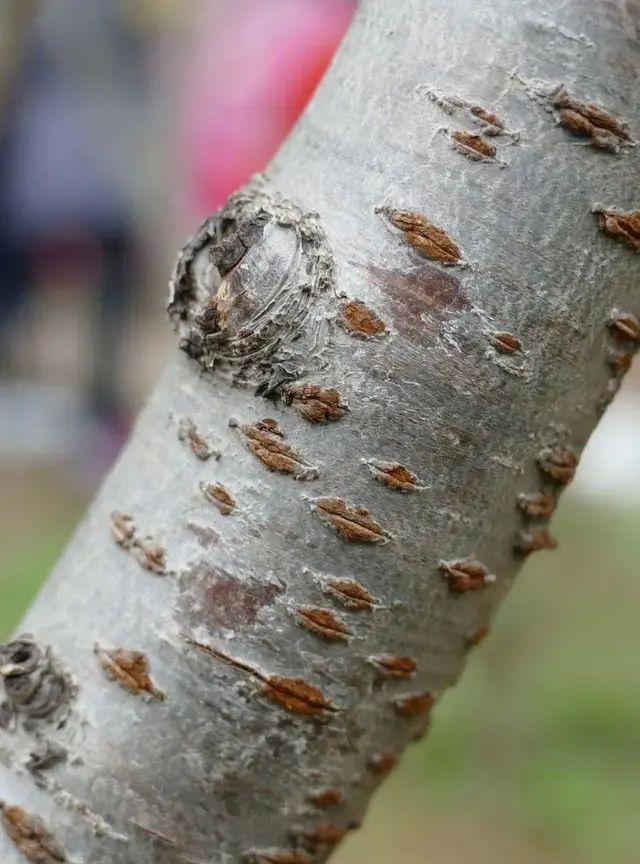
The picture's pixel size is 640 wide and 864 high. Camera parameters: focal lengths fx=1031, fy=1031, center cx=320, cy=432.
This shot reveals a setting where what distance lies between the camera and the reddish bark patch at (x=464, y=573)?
0.38 meters

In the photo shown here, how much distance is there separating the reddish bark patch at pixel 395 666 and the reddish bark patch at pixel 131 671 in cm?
8

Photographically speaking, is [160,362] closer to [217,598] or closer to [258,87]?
[258,87]

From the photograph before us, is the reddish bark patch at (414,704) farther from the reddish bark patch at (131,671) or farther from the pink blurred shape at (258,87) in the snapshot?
the pink blurred shape at (258,87)

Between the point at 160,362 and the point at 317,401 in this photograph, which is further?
the point at 160,362

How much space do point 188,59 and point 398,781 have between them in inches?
85.6

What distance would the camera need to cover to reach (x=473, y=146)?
1.16 ft

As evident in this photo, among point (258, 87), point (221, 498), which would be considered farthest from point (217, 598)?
point (258, 87)

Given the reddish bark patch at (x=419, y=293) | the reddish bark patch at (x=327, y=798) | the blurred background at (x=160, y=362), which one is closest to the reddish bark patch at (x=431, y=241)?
the reddish bark patch at (x=419, y=293)

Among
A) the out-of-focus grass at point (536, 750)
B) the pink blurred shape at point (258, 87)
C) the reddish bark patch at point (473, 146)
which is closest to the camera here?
the reddish bark patch at point (473, 146)

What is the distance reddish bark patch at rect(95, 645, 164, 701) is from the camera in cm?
39

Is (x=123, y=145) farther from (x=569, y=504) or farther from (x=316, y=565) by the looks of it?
(x=316, y=565)

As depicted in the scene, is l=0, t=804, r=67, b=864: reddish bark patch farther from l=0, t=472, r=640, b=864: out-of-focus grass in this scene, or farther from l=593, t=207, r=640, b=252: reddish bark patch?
l=0, t=472, r=640, b=864: out-of-focus grass

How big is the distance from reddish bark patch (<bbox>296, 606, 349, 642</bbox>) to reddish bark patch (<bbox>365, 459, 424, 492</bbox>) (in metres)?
0.05

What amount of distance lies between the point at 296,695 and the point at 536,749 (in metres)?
1.28
